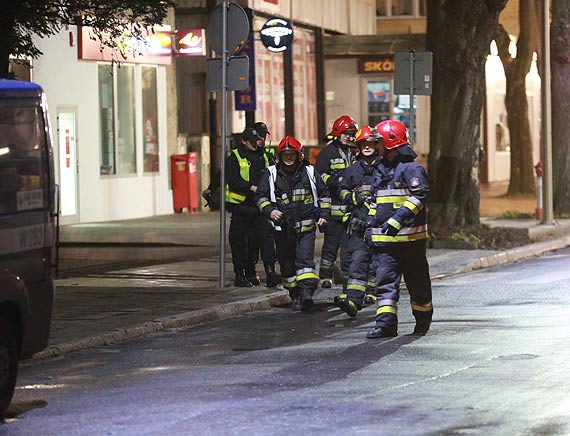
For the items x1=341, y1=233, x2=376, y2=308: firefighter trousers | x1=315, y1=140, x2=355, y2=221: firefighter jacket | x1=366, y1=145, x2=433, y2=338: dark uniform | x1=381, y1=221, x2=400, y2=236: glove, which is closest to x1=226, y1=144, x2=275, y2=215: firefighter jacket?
x1=315, y1=140, x2=355, y2=221: firefighter jacket

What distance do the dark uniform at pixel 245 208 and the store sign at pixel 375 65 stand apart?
2638 centimetres

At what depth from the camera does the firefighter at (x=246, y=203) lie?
56.6 ft

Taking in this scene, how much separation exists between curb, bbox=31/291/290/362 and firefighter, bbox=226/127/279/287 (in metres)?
0.82

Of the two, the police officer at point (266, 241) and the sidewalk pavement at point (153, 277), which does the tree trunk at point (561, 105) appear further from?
the police officer at point (266, 241)

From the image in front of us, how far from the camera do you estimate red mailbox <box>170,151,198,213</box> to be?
103ft

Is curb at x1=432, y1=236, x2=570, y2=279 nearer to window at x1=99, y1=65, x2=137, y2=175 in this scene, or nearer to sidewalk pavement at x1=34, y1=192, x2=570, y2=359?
sidewalk pavement at x1=34, y1=192, x2=570, y2=359

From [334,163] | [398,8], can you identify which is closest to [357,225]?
[334,163]

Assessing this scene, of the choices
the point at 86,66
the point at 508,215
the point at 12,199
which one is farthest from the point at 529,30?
the point at 12,199

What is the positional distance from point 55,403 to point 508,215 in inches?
791

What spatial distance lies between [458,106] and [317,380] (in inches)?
584

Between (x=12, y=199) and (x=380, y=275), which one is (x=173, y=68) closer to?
(x=380, y=275)

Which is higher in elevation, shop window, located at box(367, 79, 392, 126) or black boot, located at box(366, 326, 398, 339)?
shop window, located at box(367, 79, 392, 126)

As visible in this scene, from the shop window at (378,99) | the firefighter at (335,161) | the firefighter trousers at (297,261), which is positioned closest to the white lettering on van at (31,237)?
the firefighter trousers at (297,261)

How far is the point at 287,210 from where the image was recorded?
15.5 metres
